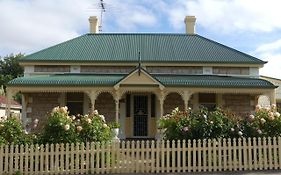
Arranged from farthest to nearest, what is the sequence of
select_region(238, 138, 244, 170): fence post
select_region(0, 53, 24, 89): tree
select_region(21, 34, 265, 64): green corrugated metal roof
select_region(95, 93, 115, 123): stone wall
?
select_region(0, 53, 24, 89): tree → select_region(21, 34, 265, 64): green corrugated metal roof → select_region(95, 93, 115, 123): stone wall → select_region(238, 138, 244, 170): fence post

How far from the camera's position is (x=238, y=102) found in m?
21.5

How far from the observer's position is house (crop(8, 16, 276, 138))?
19.7 metres

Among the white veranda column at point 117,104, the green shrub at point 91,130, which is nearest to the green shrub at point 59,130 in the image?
the green shrub at point 91,130

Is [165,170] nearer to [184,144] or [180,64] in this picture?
[184,144]

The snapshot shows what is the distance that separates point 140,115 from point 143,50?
474 cm

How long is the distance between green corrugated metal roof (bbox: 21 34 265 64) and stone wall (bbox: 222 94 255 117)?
6.55ft

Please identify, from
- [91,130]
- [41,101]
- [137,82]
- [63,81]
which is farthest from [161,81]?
[91,130]

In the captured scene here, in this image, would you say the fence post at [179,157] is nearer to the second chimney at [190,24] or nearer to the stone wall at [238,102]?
the stone wall at [238,102]

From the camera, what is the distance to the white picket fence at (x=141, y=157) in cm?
1070

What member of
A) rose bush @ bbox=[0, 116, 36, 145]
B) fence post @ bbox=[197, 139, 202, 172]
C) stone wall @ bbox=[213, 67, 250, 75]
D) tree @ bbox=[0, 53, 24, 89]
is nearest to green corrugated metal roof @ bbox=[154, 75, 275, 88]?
stone wall @ bbox=[213, 67, 250, 75]

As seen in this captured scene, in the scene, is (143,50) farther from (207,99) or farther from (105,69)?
(207,99)

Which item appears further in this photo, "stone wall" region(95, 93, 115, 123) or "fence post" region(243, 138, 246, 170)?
"stone wall" region(95, 93, 115, 123)

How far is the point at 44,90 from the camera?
1972 cm

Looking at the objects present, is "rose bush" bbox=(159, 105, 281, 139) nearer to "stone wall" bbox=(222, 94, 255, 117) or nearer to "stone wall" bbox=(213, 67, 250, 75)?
"stone wall" bbox=(222, 94, 255, 117)
